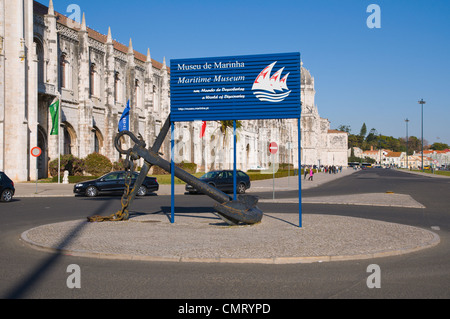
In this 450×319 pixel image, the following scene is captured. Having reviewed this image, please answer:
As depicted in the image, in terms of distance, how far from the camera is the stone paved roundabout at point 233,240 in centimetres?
830

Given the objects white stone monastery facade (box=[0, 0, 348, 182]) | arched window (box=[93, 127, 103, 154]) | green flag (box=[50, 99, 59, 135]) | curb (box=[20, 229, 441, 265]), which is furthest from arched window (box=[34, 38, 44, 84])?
curb (box=[20, 229, 441, 265])

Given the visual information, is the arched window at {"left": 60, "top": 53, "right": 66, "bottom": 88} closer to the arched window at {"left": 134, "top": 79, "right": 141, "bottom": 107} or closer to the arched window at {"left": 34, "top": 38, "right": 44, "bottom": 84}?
the arched window at {"left": 34, "top": 38, "right": 44, "bottom": 84}

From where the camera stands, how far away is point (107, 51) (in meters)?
47.7

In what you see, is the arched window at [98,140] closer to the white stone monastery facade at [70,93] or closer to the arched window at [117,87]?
the white stone monastery facade at [70,93]

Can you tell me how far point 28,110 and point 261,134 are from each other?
5972 cm

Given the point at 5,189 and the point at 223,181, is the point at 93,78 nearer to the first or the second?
the point at 223,181

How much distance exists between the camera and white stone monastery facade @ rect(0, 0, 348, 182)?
111ft

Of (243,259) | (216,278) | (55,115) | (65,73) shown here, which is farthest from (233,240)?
(65,73)

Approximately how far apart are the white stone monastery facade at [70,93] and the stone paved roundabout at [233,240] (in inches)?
398

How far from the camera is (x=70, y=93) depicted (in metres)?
42.2

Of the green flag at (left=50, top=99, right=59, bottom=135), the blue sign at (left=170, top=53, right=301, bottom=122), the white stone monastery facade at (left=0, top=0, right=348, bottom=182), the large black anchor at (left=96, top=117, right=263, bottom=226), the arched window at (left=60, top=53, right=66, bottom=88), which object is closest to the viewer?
the large black anchor at (left=96, top=117, right=263, bottom=226)

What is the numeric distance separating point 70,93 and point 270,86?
3363cm
